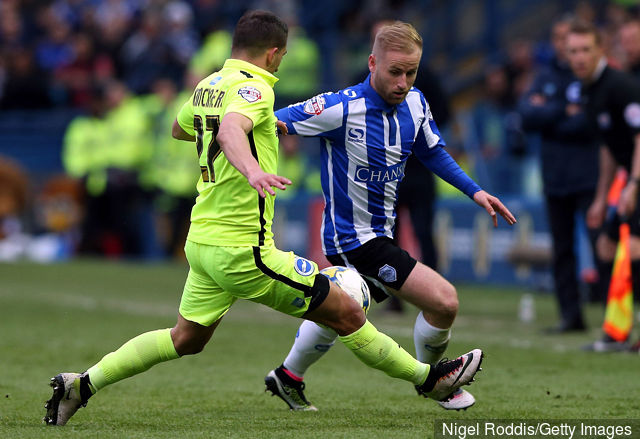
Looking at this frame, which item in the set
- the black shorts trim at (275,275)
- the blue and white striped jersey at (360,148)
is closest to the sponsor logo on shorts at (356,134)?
the blue and white striped jersey at (360,148)

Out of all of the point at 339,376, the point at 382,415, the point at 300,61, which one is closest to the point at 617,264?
the point at 339,376

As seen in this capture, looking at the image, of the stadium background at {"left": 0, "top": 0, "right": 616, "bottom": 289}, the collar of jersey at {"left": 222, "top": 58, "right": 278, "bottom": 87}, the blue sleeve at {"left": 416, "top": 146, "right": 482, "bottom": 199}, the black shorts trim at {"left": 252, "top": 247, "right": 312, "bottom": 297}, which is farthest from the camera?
the stadium background at {"left": 0, "top": 0, "right": 616, "bottom": 289}

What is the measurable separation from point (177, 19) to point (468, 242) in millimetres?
8330

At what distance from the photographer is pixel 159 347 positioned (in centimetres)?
539

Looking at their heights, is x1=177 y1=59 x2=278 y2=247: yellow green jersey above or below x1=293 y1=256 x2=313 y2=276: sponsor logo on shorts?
above

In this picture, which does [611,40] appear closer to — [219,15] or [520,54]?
[520,54]

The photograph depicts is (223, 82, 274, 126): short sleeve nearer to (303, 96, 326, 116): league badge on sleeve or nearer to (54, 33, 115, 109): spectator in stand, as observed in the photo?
(303, 96, 326, 116): league badge on sleeve

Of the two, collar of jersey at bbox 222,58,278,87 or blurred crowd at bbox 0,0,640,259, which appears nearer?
collar of jersey at bbox 222,58,278,87

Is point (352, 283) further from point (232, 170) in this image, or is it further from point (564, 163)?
point (564, 163)

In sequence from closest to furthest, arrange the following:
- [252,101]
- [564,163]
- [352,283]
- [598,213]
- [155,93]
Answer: [252,101]
[352,283]
[598,213]
[564,163]
[155,93]

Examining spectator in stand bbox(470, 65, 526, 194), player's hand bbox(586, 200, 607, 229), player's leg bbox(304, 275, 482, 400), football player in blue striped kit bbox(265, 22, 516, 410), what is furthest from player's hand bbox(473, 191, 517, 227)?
spectator in stand bbox(470, 65, 526, 194)

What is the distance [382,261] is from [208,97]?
1.24m
